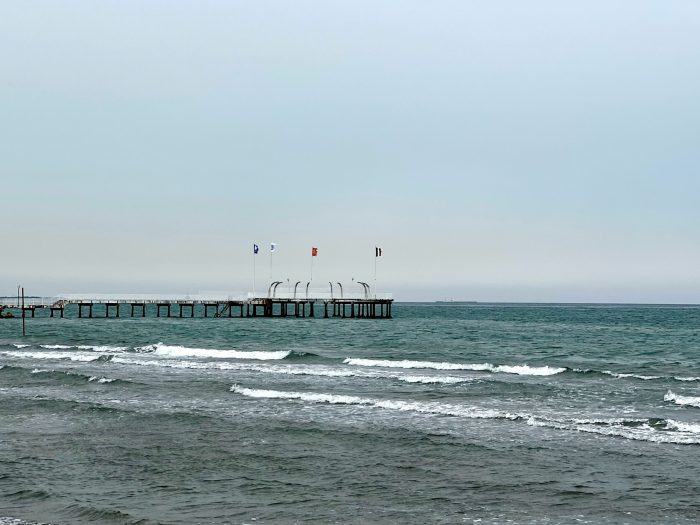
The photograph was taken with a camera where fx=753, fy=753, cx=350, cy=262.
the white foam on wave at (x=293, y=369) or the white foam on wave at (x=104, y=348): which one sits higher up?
the white foam on wave at (x=104, y=348)

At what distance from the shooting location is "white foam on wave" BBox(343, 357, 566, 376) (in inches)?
1526

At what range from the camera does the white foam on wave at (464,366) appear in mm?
38753

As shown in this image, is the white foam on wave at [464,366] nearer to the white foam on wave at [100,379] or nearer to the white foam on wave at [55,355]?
the white foam on wave at [100,379]

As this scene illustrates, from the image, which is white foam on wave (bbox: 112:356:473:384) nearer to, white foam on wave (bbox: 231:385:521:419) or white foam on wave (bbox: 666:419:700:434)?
white foam on wave (bbox: 231:385:521:419)

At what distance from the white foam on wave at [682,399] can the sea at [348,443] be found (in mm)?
125

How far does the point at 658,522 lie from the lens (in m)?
13.8

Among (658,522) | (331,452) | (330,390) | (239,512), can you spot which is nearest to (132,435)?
(331,452)

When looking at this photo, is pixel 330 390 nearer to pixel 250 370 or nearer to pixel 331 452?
pixel 250 370

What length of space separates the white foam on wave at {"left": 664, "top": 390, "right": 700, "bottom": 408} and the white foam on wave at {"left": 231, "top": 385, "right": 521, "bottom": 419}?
7.01 m

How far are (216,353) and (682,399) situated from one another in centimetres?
2971

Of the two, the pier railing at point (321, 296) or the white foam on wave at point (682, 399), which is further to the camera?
the pier railing at point (321, 296)

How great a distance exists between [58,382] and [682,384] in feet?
90.8

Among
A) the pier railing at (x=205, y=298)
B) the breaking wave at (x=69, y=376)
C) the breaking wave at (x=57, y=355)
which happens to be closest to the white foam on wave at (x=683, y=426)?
the breaking wave at (x=69, y=376)

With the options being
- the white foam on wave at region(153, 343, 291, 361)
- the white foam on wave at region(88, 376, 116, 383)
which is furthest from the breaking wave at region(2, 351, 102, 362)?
the white foam on wave at region(88, 376, 116, 383)
